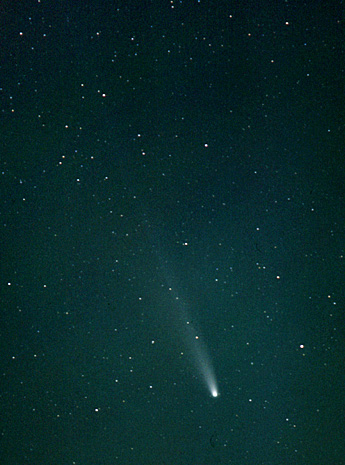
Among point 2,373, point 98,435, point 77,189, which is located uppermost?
point 77,189

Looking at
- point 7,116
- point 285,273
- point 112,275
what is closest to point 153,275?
point 112,275

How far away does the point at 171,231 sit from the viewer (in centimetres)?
58

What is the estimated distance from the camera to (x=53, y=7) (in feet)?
1.81

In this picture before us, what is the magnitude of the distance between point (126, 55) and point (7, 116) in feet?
0.56

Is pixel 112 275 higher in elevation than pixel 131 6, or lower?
lower

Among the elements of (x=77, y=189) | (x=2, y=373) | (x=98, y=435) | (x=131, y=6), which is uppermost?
(x=131, y=6)

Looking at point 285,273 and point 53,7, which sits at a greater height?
point 53,7

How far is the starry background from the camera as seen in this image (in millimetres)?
552

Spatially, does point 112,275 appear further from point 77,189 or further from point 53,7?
point 53,7

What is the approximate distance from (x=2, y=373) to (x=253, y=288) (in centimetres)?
35

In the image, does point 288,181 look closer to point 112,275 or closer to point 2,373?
point 112,275

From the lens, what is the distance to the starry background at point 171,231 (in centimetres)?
55

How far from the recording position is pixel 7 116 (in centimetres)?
57

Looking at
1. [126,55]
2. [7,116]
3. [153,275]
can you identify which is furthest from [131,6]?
[153,275]
